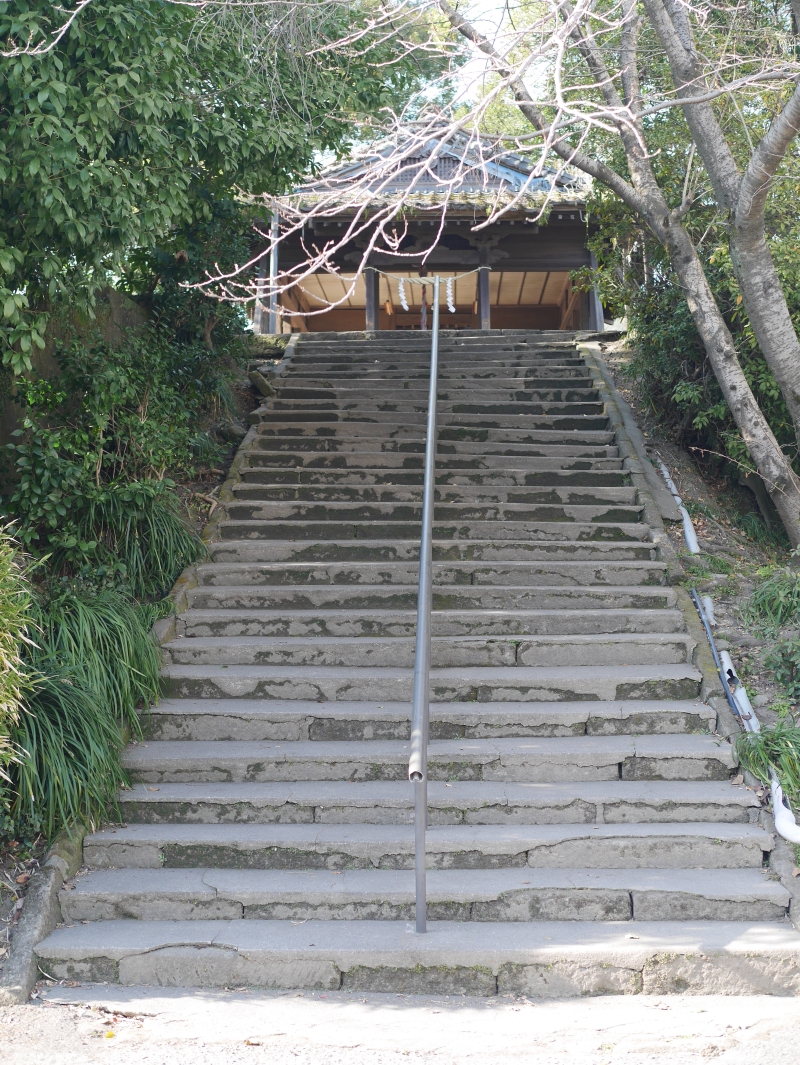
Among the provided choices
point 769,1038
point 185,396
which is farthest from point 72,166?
point 769,1038

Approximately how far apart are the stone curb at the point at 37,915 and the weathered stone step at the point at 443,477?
3.55m

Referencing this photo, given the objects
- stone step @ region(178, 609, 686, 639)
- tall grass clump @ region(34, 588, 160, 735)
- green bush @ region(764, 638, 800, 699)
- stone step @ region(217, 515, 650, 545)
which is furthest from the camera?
stone step @ region(217, 515, 650, 545)

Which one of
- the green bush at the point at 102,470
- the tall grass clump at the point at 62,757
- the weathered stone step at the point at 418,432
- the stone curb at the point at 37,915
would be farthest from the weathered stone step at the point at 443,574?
the stone curb at the point at 37,915

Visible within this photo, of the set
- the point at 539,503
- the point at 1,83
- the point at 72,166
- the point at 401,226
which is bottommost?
the point at 539,503

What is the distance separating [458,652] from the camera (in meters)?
4.65

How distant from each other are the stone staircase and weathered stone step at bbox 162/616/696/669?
0.04ft

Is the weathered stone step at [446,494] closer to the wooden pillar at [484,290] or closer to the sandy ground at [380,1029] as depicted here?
the sandy ground at [380,1029]

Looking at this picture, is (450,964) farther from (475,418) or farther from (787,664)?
(475,418)

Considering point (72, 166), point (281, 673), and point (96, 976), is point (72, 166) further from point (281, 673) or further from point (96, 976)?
point (96, 976)

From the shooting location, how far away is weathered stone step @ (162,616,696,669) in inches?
181

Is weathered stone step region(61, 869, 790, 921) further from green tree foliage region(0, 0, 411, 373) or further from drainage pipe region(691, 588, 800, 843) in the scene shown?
green tree foliage region(0, 0, 411, 373)

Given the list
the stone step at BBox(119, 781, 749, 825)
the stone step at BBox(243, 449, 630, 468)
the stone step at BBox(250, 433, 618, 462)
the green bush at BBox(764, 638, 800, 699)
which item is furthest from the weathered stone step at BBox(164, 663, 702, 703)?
the stone step at BBox(250, 433, 618, 462)

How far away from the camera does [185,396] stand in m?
6.81

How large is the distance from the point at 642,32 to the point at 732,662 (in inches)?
236
